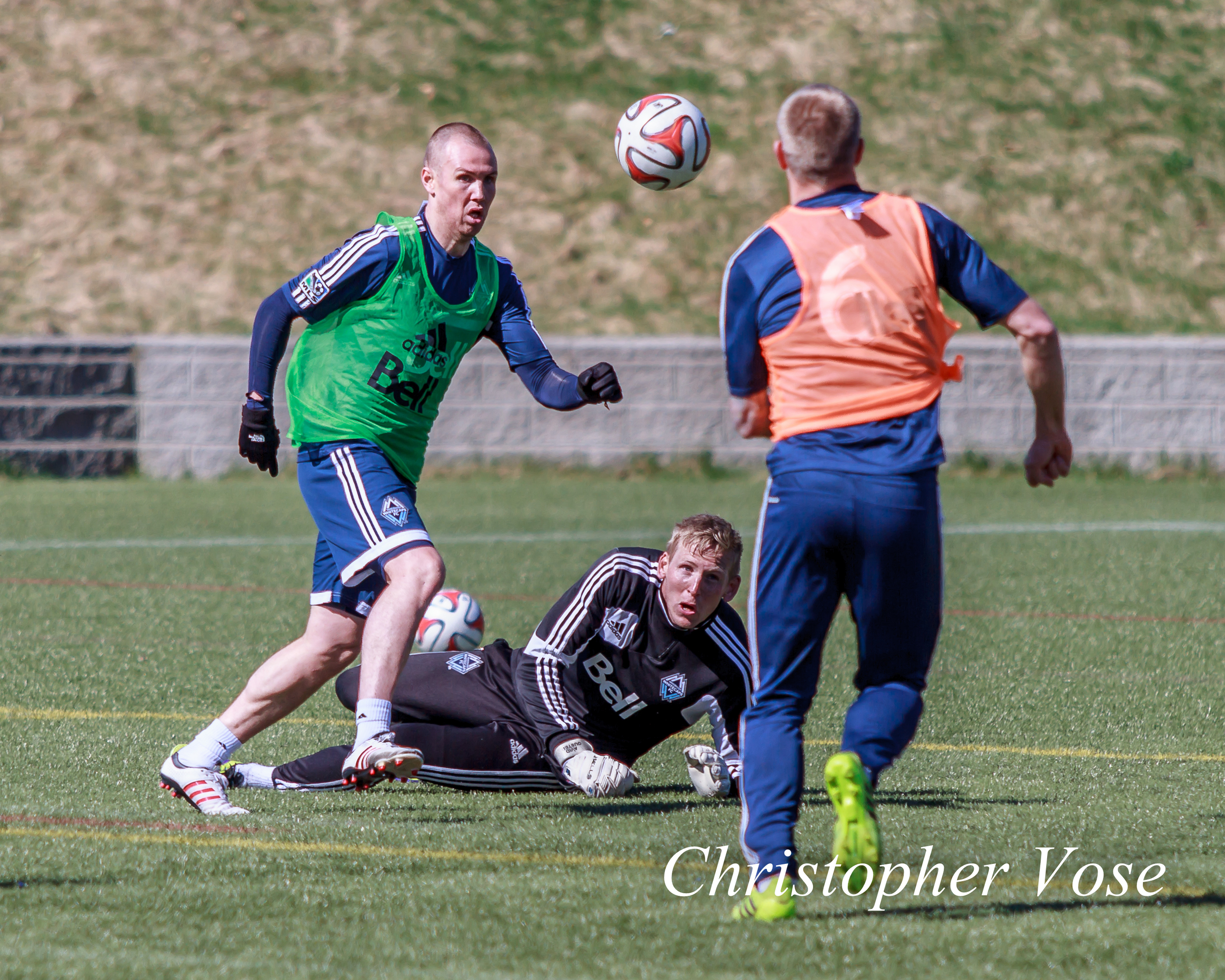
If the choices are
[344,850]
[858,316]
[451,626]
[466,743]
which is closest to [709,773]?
[466,743]

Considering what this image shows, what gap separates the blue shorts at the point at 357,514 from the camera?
5.60m

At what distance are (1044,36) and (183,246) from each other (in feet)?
43.4

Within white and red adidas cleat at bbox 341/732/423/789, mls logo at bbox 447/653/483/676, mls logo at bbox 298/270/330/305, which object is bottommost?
white and red adidas cleat at bbox 341/732/423/789

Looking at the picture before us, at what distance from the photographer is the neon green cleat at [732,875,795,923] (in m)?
4.04

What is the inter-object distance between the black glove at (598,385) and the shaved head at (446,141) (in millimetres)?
813

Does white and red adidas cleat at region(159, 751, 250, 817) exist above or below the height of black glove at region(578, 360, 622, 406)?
below

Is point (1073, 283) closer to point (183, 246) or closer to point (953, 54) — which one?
point (953, 54)

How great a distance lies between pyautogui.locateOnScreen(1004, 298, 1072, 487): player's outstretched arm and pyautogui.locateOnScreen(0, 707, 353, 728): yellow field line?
3768 millimetres

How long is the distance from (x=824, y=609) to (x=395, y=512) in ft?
6.25

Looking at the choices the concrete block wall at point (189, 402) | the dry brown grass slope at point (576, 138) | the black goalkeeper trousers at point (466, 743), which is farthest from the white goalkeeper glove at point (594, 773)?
the dry brown grass slope at point (576, 138)

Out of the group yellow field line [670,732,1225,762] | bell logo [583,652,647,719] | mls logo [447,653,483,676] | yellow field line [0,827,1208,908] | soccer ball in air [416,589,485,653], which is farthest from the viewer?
soccer ball in air [416,589,485,653]

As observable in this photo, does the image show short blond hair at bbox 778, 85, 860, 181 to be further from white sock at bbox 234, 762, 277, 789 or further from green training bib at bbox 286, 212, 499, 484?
white sock at bbox 234, 762, 277, 789

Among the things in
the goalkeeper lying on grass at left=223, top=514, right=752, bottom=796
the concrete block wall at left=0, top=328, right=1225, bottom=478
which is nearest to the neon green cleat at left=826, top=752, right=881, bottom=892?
the goalkeeper lying on grass at left=223, top=514, right=752, bottom=796

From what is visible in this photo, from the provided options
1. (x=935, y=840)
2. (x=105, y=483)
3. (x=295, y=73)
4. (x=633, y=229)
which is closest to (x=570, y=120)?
(x=633, y=229)
